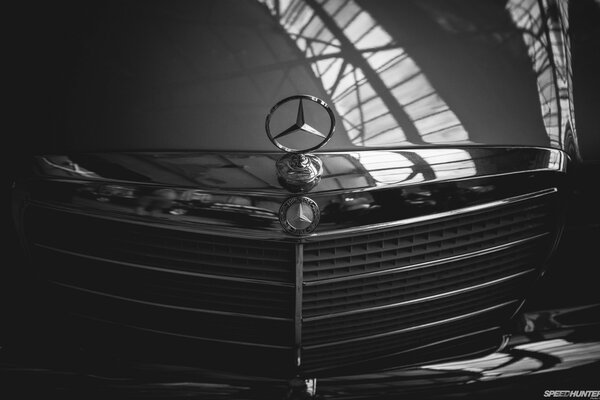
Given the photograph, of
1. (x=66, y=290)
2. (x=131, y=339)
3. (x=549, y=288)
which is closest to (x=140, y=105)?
(x=66, y=290)

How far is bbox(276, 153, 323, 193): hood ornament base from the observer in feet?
3.73

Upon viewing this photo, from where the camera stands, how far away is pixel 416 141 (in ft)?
4.00

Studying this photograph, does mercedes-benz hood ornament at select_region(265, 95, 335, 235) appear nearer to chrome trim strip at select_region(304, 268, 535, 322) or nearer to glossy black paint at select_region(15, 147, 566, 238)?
glossy black paint at select_region(15, 147, 566, 238)

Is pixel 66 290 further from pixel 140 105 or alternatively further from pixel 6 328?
pixel 140 105

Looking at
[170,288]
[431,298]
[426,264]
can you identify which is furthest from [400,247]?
[170,288]

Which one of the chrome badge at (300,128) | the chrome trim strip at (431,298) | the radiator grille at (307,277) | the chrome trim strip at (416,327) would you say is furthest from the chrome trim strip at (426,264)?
the chrome badge at (300,128)

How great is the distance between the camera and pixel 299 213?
1.16 m

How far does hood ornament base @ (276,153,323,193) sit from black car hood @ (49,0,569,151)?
0.20ft

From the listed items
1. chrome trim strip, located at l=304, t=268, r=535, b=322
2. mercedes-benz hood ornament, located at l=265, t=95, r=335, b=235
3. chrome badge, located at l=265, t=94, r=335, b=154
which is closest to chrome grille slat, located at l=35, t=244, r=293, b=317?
Result: chrome trim strip, located at l=304, t=268, r=535, b=322

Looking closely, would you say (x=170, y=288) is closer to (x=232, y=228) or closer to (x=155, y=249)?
(x=155, y=249)

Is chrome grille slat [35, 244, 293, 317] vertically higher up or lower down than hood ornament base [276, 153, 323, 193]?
lower down

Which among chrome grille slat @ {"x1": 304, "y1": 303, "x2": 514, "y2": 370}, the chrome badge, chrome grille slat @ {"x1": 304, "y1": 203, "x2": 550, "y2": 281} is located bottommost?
chrome grille slat @ {"x1": 304, "y1": 303, "x2": 514, "y2": 370}

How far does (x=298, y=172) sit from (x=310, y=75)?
0.87 feet

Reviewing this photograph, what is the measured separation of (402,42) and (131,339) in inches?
42.6
